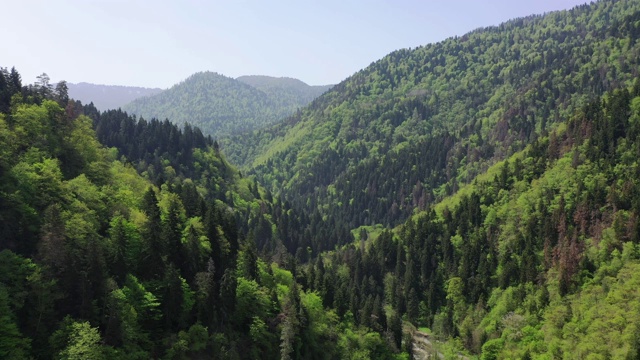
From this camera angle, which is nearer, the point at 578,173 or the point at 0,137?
the point at 0,137

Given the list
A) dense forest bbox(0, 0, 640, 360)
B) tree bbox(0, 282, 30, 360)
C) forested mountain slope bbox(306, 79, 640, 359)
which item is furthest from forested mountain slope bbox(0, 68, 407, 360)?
forested mountain slope bbox(306, 79, 640, 359)

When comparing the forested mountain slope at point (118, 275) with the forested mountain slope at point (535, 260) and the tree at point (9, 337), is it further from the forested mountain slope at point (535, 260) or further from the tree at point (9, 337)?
the forested mountain slope at point (535, 260)

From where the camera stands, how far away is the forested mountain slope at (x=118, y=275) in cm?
7031

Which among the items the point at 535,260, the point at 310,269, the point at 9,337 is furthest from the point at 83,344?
the point at 535,260

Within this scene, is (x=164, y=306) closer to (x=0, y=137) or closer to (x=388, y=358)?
(x=0, y=137)

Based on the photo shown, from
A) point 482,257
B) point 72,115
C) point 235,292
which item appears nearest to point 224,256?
point 235,292

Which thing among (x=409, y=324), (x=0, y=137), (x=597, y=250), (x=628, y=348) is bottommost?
(x=409, y=324)

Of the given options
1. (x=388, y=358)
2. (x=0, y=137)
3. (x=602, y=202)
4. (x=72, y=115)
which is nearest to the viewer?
(x=0, y=137)

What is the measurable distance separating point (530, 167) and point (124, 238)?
142m

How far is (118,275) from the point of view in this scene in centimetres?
8244

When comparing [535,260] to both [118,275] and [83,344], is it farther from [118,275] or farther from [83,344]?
[83,344]

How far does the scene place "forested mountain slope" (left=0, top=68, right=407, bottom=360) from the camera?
70.3 metres

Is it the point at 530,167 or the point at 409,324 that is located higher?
the point at 530,167

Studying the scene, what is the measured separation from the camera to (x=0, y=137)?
3681 inches
